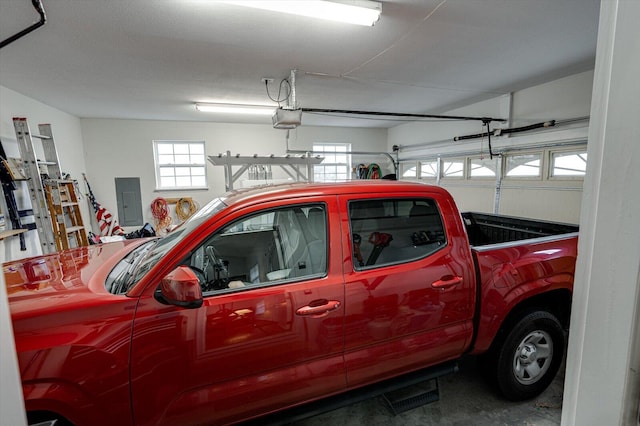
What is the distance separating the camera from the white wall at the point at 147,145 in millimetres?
7379

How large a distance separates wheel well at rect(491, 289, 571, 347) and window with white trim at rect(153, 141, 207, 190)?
7.85 meters

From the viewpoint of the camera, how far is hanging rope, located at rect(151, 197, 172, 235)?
7719 mm

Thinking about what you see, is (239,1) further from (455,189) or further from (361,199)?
(455,189)

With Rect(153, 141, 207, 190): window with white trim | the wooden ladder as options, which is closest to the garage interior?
Rect(153, 141, 207, 190): window with white trim

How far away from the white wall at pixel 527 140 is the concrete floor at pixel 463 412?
4.05 m

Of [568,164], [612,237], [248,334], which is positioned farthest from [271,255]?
[568,164]

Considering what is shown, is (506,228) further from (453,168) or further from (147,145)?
(147,145)

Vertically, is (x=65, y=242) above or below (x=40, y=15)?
below

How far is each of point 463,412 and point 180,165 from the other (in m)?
8.33

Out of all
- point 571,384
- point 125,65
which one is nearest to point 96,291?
point 571,384

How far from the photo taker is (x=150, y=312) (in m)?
1.39

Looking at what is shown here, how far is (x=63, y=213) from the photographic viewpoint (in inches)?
183

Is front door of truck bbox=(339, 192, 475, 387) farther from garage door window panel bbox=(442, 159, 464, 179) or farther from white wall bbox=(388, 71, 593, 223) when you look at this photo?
garage door window panel bbox=(442, 159, 464, 179)

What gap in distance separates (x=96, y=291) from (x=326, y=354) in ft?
4.23
